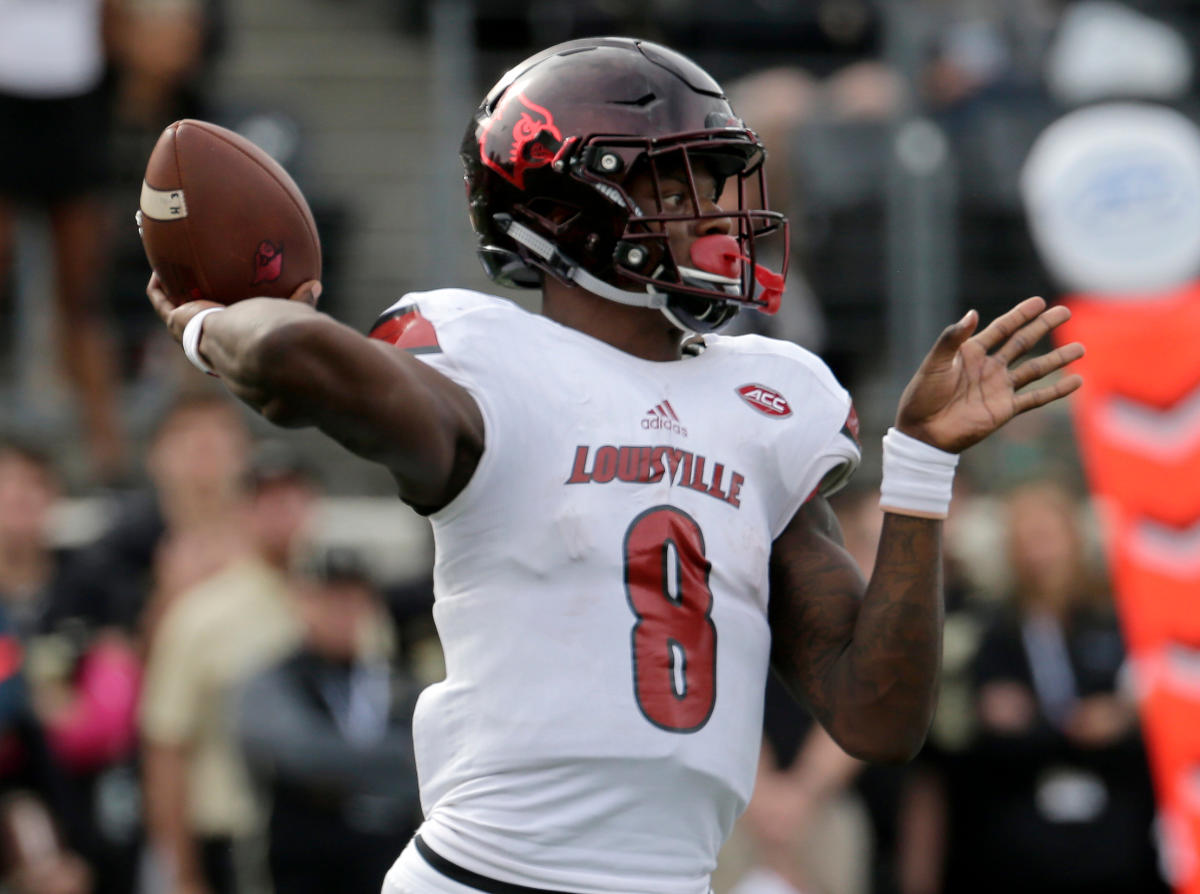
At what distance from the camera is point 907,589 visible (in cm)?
276

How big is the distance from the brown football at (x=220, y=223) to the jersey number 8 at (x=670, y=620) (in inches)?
26.8

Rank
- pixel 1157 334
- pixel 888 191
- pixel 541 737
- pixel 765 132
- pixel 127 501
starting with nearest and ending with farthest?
pixel 541 737 → pixel 1157 334 → pixel 127 501 → pixel 765 132 → pixel 888 191

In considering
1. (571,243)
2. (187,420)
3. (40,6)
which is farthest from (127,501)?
(571,243)

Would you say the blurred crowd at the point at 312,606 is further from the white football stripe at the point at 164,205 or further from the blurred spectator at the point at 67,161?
the white football stripe at the point at 164,205

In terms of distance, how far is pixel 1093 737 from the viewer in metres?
6.30

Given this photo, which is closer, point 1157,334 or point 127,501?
point 1157,334

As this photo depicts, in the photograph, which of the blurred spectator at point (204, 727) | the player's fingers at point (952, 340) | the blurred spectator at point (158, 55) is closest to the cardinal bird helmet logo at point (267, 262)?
the player's fingers at point (952, 340)

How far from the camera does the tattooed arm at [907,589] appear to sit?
8.91ft

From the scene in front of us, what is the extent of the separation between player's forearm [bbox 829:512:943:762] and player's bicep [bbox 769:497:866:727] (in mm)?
43

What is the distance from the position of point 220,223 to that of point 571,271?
0.53 meters

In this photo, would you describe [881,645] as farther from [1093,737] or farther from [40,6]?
[40,6]

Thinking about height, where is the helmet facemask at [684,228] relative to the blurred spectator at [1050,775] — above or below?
above

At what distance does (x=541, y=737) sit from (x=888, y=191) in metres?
5.51

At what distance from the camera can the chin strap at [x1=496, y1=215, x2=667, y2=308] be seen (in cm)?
282
